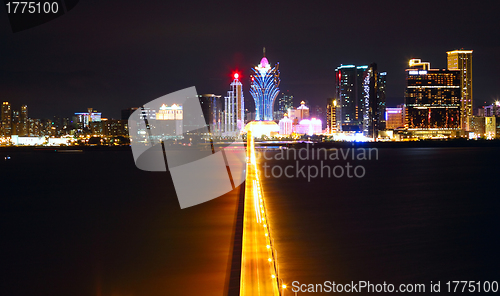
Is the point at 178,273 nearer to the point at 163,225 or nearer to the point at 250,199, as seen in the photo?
the point at 163,225

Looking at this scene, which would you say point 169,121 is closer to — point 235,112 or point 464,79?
point 235,112

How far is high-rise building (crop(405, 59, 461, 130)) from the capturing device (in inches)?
5389

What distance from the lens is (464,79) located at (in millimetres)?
156750

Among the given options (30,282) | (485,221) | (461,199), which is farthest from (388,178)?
(30,282)

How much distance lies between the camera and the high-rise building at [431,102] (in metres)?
137

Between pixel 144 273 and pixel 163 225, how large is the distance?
5520 mm

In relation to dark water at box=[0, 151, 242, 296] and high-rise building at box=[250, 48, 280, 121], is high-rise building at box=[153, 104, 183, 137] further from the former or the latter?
dark water at box=[0, 151, 242, 296]

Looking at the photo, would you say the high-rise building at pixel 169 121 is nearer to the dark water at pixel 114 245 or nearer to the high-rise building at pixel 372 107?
the high-rise building at pixel 372 107

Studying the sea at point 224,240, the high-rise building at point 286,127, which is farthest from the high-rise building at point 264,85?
the sea at point 224,240

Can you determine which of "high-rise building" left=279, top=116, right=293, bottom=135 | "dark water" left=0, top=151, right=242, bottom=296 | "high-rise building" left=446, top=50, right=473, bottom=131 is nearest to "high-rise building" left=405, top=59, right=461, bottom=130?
"high-rise building" left=446, top=50, right=473, bottom=131

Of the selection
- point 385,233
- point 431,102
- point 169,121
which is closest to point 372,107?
point 431,102

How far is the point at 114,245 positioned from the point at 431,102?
13781 cm

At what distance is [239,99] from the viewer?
136m

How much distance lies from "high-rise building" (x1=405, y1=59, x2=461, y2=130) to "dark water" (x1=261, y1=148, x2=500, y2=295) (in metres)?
116
